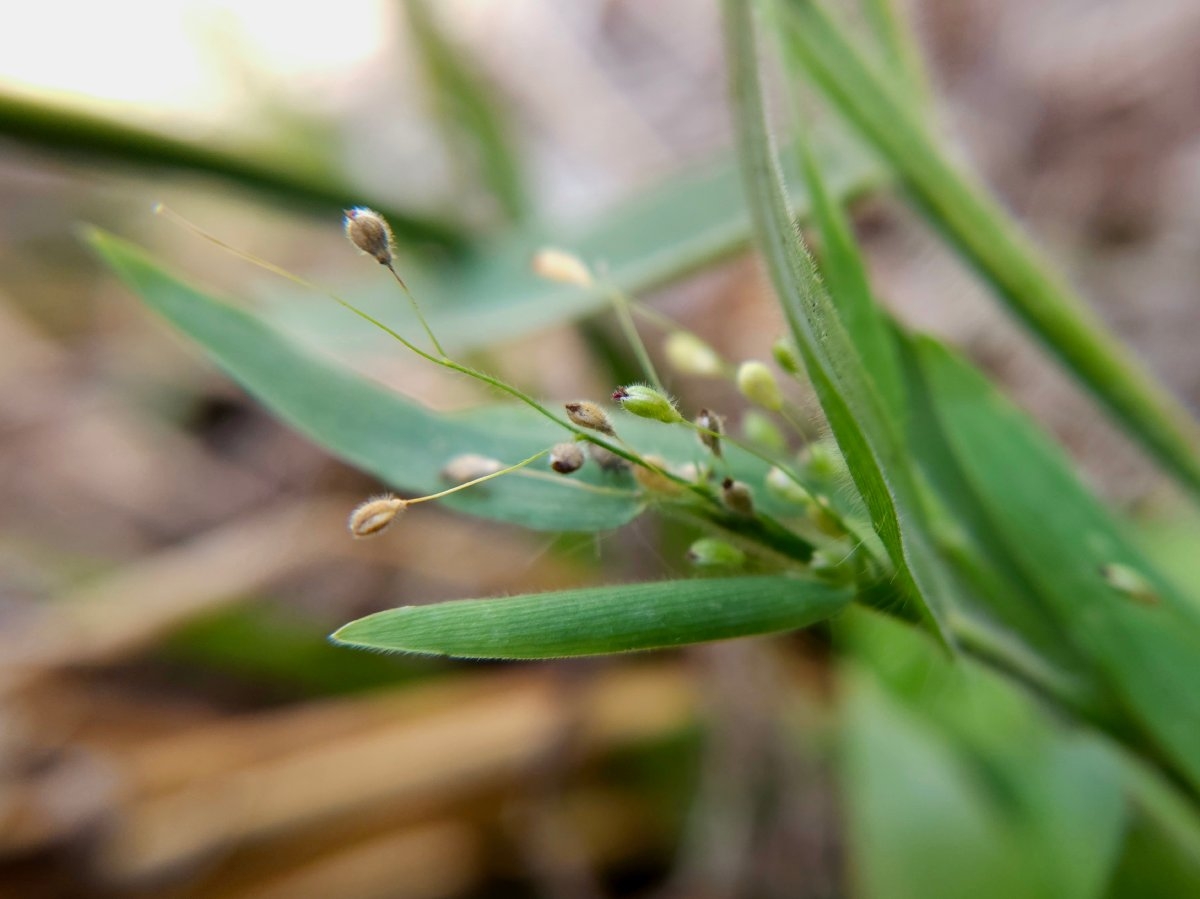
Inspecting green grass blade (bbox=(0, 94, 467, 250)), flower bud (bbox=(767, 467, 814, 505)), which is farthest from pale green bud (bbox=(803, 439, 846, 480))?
Result: green grass blade (bbox=(0, 94, 467, 250))

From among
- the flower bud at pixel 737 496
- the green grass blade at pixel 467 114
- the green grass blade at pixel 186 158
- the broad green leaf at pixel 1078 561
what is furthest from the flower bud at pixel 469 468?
the green grass blade at pixel 467 114

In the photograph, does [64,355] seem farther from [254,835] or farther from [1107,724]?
[1107,724]

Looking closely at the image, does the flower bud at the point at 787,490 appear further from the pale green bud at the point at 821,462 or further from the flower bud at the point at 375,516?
the flower bud at the point at 375,516

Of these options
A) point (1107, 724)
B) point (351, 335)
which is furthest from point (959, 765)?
point (351, 335)

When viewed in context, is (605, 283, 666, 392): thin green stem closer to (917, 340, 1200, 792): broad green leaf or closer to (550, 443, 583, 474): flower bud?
(550, 443, 583, 474): flower bud

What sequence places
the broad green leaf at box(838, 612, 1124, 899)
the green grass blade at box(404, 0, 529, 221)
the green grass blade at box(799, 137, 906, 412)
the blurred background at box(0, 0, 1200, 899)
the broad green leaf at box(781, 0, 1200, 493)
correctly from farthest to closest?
the green grass blade at box(404, 0, 529, 221) < the blurred background at box(0, 0, 1200, 899) < the broad green leaf at box(838, 612, 1124, 899) < the broad green leaf at box(781, 0, 1200, 493) < the green grass blade at box(799, 137, 906, 412)

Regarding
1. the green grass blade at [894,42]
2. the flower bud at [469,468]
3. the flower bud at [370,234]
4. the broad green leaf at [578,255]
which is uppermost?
the broad green leaf at [578,255]

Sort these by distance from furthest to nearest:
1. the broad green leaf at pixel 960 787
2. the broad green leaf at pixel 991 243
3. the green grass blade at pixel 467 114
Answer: the green grass blade at pixel 467 114 < the broad green leaf at pixel 960 787 < the broad green leaf at pixel 991 243
